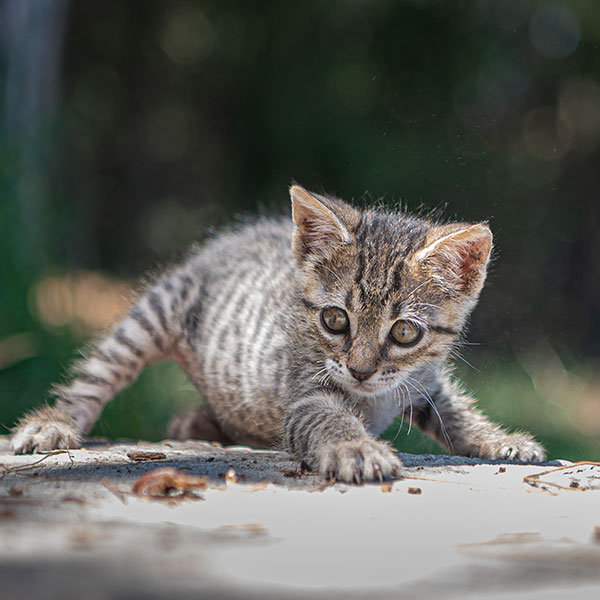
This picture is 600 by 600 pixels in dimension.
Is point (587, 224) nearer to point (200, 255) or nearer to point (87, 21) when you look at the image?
point (200, 255)

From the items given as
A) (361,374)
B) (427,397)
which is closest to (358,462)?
(361,374)

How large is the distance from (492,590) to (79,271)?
7.57 m

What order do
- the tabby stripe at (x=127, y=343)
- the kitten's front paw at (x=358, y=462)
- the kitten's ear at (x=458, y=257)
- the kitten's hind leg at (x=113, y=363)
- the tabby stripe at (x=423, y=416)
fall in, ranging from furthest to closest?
the tabby stripe at (x=127, y=343)
the tabby stripe at (x=423, y=416)
the kitten's hind leg at (x=113, y=363)
the kitten's ear at (x=458, y=257)
the kitten's front paw at (x=358, y=462)

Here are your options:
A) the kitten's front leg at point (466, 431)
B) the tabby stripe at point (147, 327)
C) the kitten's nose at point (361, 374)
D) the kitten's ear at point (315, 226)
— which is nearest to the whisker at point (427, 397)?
the kitten's front leg at point (466, 431)

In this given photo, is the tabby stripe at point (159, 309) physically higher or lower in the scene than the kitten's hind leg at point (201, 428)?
higher

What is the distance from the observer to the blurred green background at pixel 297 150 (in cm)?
643

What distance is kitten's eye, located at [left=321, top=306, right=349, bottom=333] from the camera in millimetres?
3381

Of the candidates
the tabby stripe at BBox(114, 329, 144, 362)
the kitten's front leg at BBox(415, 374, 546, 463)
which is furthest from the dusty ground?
the tabby stripe at BBox(114, 329, 144, 362)

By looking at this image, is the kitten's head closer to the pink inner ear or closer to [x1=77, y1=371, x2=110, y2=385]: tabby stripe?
the pink inner ear

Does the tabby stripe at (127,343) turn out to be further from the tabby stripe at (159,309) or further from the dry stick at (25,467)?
the dry stick at (25,467)

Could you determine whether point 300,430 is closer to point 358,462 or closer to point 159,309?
point 358,462

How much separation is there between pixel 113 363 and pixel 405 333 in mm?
1976

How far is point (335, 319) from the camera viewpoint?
3410 millimetres

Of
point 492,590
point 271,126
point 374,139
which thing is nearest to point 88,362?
point 492,590
